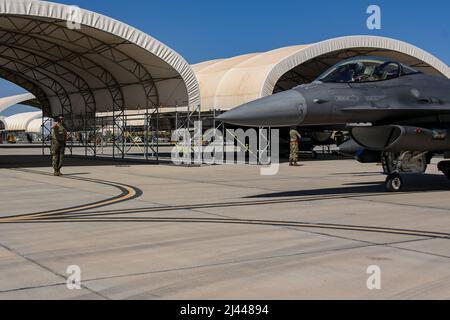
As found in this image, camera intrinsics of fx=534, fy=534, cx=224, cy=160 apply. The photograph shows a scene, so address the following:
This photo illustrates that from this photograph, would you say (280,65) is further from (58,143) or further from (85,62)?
(58,143)

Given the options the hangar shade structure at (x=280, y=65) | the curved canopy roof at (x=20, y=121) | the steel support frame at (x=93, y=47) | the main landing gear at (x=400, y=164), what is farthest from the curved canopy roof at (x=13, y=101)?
the main landing gear at (x=400, y=164)

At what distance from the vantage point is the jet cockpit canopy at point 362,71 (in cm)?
1114

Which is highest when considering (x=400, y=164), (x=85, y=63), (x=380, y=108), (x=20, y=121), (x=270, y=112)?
(x=20, y=121)

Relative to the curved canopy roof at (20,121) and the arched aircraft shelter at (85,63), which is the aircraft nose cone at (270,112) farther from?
the curved canopy roof at (20,121)

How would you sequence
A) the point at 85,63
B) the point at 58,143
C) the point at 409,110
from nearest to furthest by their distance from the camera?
the point at 409,110, the point at 58,143, the point at 85,63

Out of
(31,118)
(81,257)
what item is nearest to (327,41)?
(81,257)

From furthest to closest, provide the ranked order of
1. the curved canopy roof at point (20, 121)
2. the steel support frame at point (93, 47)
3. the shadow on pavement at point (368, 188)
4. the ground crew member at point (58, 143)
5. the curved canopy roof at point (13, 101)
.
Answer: the curved canopy roof at point (20, 121) → the curved canopy roof at point (13, 101) → the steel support frame at point (93, 47) → the ground crew member at point (58, 143) → the shadow on pavement at point (368, 188)

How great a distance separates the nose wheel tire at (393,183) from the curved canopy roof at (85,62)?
39.8 ft

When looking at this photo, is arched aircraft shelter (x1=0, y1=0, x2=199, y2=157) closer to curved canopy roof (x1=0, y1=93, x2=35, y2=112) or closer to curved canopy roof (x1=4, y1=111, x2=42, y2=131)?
curved canopy roof (x1=0, y1=93, x2=35, y2=112)

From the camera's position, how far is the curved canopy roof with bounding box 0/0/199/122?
19519mm

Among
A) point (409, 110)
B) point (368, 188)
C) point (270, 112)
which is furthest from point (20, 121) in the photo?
point (270, 112)

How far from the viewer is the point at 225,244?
651 cm

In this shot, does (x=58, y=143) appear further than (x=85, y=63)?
No

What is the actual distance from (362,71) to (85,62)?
18.9m
